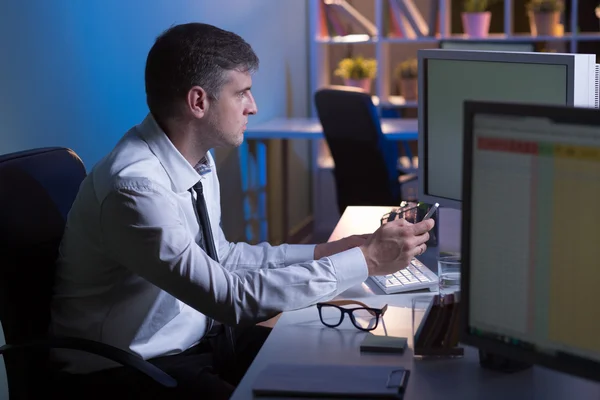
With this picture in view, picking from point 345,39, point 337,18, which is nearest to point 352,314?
point 345,39

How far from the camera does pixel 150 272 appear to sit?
165cm

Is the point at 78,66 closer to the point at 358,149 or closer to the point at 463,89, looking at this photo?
the point at 463,89

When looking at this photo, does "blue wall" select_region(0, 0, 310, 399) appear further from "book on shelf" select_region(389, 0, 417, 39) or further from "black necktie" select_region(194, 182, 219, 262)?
"book on shelf" select_region(389, 0, 417, 39)

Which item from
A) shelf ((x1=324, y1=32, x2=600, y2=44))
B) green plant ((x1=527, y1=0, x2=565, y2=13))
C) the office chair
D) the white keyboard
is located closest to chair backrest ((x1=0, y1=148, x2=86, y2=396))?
the white keyboard

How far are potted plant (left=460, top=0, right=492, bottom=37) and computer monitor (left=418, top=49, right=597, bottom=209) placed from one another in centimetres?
327

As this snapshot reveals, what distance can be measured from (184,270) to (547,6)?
4.03 meters

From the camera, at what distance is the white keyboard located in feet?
6.12

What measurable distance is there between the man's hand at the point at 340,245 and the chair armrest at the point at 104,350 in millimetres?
576

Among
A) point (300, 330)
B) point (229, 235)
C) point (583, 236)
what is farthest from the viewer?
point (229, 235)

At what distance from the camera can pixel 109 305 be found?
179 cm

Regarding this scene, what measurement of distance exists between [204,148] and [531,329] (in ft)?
3.05

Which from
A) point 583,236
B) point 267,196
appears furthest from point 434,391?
point 267,196

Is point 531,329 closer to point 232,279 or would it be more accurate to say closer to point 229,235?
point 232,279

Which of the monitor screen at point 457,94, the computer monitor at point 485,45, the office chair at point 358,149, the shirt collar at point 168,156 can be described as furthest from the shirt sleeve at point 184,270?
the computer monitor at point 485,45
